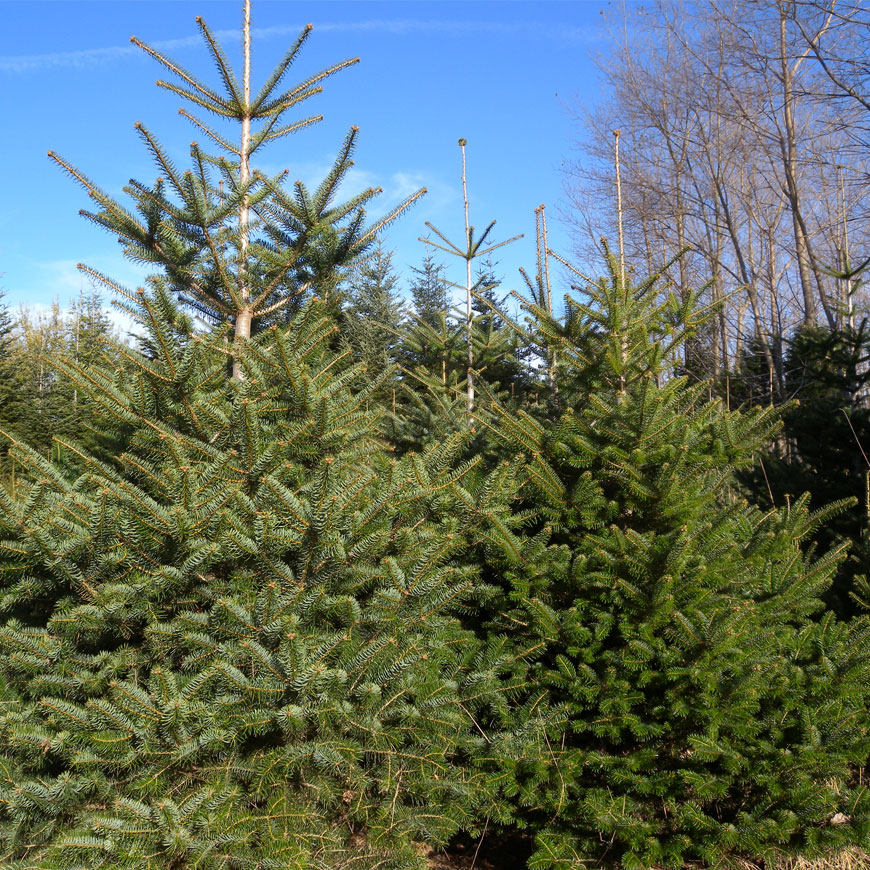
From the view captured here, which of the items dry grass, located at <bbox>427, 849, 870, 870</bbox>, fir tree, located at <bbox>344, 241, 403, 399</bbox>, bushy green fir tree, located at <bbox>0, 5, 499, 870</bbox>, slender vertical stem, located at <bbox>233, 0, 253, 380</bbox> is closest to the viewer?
bushy green fir tree, located at <bbox>0, 5, 499, 870</bbox>

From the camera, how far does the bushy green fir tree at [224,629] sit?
8.93ft

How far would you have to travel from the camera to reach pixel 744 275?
1625 centimetres

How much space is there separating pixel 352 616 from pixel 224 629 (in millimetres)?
585

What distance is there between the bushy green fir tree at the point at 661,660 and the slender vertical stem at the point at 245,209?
180 centimetres

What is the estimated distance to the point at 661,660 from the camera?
340 centimetres

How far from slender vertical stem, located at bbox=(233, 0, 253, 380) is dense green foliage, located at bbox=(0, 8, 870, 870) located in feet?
0.09

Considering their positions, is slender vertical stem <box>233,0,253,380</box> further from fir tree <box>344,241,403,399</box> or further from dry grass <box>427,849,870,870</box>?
fir tree <box>344,241,403,399</box>

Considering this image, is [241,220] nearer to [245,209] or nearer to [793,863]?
[245,209]

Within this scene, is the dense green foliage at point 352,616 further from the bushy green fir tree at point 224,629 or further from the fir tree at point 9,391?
the fir tree at point 9,391

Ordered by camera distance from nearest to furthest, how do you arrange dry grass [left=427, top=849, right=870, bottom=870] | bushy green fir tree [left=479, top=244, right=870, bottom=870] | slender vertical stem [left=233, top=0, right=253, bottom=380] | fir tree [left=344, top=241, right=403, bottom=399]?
bushy green fir tree [left=479, top=244, right=870, bottom=870]
dry grass [left=427, top=849, right=870, bottom=870]
slender vertical stem [left=233, top=0, right=253, bottom=380]
fir tree [left=344, top=241, right=403, bottom=399]

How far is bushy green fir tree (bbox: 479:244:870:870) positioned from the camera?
3275 mm

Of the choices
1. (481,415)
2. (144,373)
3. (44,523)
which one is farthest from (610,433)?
(44,523)

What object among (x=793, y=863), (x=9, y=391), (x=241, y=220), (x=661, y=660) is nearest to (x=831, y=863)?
(x=793, y=863)

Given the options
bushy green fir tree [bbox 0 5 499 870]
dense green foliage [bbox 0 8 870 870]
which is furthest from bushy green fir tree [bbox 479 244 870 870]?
bushy green fir tree [bbox 0 5 499 870]
